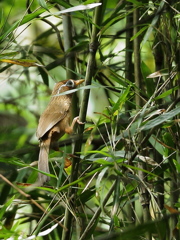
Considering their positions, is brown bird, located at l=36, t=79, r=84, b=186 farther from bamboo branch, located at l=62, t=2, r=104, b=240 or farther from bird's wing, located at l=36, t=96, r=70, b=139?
bamboo branch, located at l=62, t=2, r=104, b=240

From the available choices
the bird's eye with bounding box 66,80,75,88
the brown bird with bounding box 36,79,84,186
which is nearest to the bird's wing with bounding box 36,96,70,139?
the brown bird with bounding box 36,79,84,186

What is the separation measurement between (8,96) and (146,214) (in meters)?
1.01

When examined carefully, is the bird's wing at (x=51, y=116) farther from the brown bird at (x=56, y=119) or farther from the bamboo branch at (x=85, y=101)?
the bamboo branch at (x=85, y=101)

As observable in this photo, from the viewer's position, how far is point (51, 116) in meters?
2.07

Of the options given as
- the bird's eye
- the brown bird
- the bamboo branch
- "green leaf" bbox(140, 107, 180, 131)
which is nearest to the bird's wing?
the brown bird

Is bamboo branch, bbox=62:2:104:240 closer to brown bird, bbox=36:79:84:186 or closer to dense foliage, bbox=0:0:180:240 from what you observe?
dense foliage, bbox=0:0:180:240

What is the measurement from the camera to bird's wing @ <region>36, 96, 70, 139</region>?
197 centimetres

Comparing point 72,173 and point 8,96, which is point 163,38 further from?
point 8,96

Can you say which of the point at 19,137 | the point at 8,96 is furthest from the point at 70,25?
the point at 19,137

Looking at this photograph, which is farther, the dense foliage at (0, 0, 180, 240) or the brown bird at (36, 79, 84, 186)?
the brown bird at (36, 79, 84, 186)

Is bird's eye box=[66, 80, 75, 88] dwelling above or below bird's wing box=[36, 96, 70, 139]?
above

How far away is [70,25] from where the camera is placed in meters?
1.97

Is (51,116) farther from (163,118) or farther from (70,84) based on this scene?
(163,118)

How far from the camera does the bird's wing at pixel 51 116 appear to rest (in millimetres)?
1969
